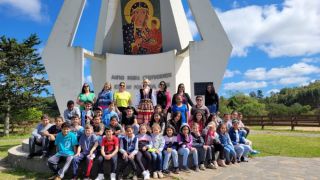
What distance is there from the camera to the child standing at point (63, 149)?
602cm

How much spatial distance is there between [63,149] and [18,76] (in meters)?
20.1

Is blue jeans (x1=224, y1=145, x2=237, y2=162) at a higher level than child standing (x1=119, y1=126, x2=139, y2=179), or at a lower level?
lower

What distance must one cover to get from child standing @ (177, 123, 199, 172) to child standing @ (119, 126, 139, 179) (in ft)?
3.13

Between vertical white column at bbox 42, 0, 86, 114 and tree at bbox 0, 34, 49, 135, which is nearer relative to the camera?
vertical white column at bbox 42, 0, 86, 114

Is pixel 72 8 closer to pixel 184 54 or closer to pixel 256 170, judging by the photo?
pixel 184 54

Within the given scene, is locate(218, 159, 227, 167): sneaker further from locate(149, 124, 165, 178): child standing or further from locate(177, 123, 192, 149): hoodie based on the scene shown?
locate(149, 124, 165, 178): child standing

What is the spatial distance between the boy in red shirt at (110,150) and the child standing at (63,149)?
1.70 feet

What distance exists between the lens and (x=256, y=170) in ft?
22.5

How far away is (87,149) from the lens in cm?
625

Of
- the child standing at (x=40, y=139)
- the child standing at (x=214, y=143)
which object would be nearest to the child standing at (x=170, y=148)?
the child standing at (x=214, y=143)

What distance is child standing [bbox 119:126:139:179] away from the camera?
6.18 m

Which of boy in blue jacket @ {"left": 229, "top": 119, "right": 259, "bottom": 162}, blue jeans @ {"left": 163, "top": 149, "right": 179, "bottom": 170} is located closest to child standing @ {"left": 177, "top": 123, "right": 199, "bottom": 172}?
blue jeans @ {"left": 163, "top": 149, "right": 179, "bottom": 170}

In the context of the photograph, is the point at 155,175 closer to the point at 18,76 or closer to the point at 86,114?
the point at 86,114

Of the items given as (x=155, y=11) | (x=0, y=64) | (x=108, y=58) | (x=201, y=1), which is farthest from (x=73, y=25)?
(x=0, y=64)
